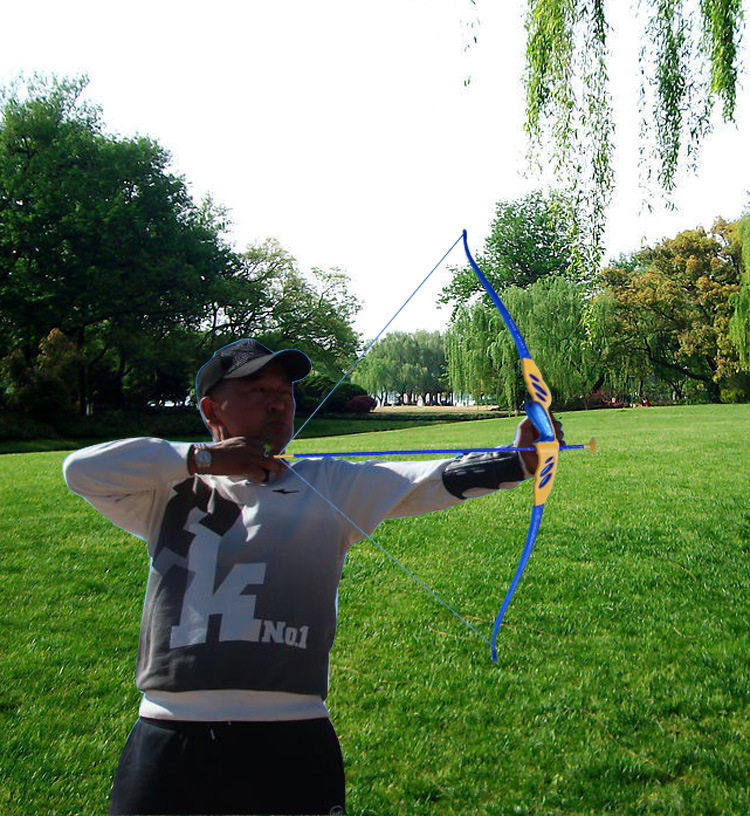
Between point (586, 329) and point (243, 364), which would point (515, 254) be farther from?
point (243, 364)

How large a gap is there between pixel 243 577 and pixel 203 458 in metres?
0.30

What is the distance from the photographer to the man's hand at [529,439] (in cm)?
190

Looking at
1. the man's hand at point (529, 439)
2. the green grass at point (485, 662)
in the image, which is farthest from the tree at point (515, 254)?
the man's hand at point (529, 439)

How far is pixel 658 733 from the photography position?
367 centimetres

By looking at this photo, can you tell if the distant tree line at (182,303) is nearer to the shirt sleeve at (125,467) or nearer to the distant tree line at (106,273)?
the distant tree line at (106,273)

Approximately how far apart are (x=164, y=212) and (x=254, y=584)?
30.6 metres

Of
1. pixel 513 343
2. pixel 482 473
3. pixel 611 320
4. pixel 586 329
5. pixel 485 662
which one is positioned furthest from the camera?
pixel 611 320

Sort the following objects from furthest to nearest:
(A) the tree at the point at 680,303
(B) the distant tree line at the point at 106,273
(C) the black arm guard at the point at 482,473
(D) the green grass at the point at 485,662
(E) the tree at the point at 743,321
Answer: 1. (A) the tree at the point at 680,303
2. (B) the distant tree line at the point at 106,273
3. (E) the tree at the point at 743,321
4. (D) the green grass at the point at 485,662
5. (C) the black arm guard at the point at 482,473

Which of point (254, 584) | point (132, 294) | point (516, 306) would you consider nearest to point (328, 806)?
point (254, 584)

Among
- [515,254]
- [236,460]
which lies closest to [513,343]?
[236,460]

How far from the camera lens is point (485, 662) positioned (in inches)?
176

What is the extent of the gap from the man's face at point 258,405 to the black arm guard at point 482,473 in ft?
1.52

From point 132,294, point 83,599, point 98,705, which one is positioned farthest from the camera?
point 132,294

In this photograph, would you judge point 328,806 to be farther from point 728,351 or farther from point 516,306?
point 728,351
